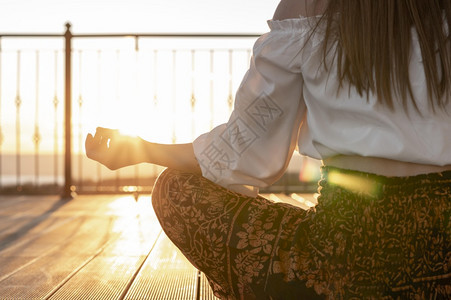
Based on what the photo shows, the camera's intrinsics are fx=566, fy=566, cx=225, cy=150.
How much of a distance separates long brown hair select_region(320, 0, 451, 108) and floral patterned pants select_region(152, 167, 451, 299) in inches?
6.5

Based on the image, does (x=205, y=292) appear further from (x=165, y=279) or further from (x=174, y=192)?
(x=174, y=192)

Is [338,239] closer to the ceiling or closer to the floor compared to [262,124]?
closer to the floor

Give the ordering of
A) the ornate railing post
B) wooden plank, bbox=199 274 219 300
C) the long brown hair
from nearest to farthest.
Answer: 1. the long brown hair
2. wooden plank, bbox=199 274 219 300
3. the ornate railing post

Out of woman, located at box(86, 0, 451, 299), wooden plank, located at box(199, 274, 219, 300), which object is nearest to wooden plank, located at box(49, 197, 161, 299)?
wooden plank, located at box(199, 274, 219, 300)

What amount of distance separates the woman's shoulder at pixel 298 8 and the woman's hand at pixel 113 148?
0.41 meters

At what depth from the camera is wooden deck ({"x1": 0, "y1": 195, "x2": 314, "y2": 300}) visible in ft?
5.45

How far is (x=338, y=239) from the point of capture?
1.04 m

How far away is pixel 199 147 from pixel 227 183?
0.10 metres

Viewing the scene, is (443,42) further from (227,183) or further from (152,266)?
(152,266)

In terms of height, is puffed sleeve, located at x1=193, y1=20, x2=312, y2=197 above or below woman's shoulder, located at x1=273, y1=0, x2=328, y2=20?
below

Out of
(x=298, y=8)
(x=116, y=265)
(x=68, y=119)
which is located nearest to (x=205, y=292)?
(x=116, y=265)

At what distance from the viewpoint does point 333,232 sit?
105 cm

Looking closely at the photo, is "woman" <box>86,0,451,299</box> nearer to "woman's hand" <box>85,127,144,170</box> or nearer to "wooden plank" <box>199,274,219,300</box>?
"woman's hand" <box>85,127,144,170</box>

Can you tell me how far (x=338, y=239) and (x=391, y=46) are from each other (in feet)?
1.18
